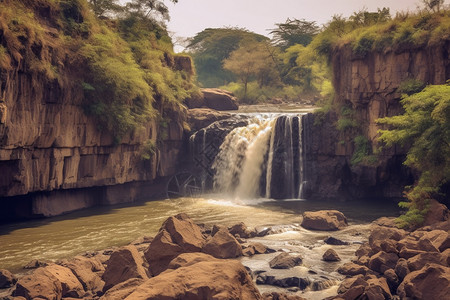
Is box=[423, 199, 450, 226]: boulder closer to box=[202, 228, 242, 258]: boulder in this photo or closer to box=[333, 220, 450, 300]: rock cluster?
box=[333, 220, 450, 300]: rock cluster

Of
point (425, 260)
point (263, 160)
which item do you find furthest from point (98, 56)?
point (425, 260)

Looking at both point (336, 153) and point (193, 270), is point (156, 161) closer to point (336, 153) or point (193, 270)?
point (336, 153)

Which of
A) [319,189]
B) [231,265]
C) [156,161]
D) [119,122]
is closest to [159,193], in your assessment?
[156,161]

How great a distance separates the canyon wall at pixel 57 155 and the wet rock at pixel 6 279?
7.90 meters

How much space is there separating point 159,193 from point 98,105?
27.7 feet

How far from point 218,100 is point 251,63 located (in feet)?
52.0

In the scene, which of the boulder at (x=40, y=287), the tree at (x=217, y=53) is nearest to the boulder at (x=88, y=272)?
the boulder at (x=40, y=287)

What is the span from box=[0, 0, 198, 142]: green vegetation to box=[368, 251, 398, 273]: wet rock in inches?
605

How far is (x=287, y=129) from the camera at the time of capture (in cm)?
3148

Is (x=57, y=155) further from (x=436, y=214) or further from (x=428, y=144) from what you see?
(x=436, y=214)

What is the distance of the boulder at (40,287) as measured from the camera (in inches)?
471

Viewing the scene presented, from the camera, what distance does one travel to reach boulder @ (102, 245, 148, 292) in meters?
12.6

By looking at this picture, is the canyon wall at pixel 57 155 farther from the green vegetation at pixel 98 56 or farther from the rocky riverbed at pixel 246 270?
the rocky riverbed at pixel 246 270

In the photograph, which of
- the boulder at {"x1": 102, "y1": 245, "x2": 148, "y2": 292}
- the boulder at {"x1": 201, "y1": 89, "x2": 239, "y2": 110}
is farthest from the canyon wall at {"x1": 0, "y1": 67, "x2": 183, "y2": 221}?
the boulder at {"x1": 102, "y1": 245, "x2": 148, "y2": 292}
